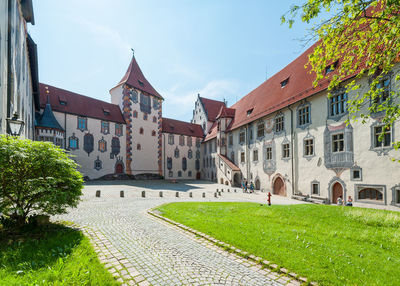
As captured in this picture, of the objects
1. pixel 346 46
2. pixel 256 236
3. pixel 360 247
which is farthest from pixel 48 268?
pixel 346 46

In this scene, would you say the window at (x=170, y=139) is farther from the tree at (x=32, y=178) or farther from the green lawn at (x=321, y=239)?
the tree at (x=32, y=178)

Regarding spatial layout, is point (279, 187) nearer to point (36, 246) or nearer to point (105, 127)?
point (36, 246)

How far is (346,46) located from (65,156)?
8892 mm

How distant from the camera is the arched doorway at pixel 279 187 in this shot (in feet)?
69.6

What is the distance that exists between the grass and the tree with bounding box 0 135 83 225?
2.52 feet

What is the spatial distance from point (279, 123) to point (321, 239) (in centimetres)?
1770

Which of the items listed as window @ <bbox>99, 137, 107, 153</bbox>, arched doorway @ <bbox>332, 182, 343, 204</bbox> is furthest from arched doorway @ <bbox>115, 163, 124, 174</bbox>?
arched doorway @ <bbox>332, 182, 343, 204</bbox>

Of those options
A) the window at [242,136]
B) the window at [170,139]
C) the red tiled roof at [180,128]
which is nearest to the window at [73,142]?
the red tiled roof at [180,128]

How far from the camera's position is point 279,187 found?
21.9 metres

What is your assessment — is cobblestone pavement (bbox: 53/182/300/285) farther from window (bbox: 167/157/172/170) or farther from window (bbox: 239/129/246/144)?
window (bbox: 167/157/172/170)

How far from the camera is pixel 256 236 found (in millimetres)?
6043

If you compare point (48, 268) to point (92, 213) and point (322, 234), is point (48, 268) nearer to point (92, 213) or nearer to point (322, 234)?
point (92, 213)

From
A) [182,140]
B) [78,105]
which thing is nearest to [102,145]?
[78,105]

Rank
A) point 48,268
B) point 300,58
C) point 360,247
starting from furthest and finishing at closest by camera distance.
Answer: point 300,58, point 360,247, point 48,268
